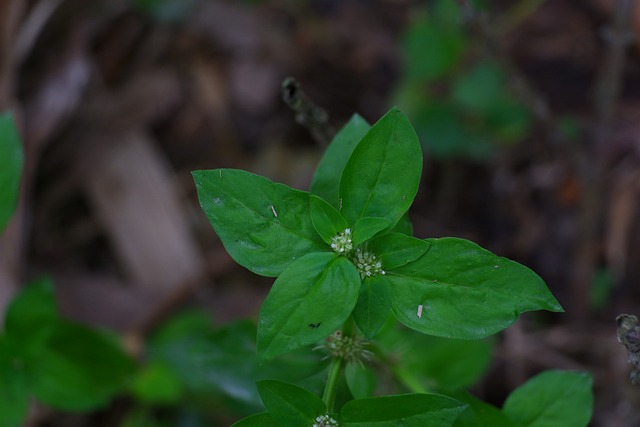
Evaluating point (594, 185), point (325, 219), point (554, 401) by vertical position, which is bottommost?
point (554, 401)

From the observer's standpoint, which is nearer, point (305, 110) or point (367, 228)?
point (367, 228)

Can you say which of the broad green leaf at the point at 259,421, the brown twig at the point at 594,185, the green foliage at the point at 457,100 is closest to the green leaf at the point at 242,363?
the broad green leaf at the point at 259,421

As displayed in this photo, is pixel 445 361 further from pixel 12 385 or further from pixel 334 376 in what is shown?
pixel 12 385

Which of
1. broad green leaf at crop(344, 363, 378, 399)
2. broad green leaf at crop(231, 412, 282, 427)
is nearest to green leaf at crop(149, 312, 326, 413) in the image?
broad green leaf at crop(344, 363, 378, 399)

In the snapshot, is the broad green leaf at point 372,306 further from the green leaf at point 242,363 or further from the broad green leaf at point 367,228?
the green leaf at point 242,363

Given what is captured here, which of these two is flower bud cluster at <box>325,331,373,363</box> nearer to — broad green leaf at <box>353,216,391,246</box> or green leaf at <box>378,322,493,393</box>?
broad green leaf at <box>353,216,391,246</box>

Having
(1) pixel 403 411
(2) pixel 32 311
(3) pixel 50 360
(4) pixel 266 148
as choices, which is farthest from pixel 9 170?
(4) pixel 266 148
